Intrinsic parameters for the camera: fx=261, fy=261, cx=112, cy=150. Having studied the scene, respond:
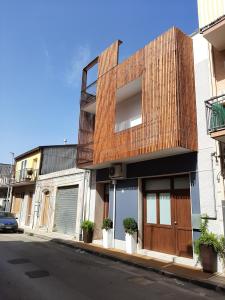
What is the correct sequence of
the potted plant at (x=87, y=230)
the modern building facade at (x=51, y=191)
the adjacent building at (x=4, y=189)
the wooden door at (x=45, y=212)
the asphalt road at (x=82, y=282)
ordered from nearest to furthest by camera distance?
1. the asphalt road at (x=82, y=282)
2. the potted plant at (x=87, y=230)
3. the modern building facade at (x=51, y=191)
4. the wooden door at (x=45, y=212)
5. the adjacent building at (x=4, y=189)

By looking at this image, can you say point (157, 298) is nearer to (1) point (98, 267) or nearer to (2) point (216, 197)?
(1) point (98, 267)

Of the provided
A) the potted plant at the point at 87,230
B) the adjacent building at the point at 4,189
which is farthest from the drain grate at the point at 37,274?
the adjacent building at the point at 4,189

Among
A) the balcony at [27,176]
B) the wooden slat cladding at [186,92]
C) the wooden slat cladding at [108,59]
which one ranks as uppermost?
the wooden slat cladding at [108,59]

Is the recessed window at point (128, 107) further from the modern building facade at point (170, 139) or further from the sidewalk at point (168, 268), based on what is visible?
the sidewalk at point (168, 268)

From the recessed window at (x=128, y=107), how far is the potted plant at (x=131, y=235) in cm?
452

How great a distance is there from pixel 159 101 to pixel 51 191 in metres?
12.5

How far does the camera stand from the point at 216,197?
8445 mm

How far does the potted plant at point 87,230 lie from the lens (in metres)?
13.5

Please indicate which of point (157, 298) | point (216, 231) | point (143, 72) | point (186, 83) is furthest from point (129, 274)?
point (143, 72)

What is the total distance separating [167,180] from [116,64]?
6.16 meters

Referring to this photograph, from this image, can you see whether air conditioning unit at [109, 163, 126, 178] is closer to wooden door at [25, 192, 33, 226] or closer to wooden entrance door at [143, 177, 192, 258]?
wooden entrance door at [143, 177, 192, 258]

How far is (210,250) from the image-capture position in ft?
26.2

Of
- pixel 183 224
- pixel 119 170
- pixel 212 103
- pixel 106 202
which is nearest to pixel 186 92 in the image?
pixel 212 103

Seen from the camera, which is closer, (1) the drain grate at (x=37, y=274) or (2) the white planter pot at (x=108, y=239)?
(1) the drain grate at (x=37, y=274)
